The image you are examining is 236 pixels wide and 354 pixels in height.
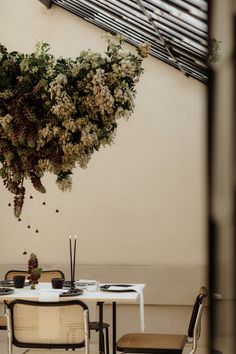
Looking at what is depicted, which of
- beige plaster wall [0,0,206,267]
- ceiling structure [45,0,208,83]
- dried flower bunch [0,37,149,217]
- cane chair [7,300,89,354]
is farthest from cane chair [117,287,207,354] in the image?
beige plaster wall [0,0,206,267]

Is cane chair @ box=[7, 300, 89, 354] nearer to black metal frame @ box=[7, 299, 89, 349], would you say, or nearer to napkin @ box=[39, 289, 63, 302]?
black metal frame @ box=[7, 299, 89, 349]

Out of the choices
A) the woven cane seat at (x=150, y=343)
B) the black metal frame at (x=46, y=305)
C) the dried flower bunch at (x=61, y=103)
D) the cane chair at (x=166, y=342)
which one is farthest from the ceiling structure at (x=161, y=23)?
the woven cane seat at (x=150, y=343)

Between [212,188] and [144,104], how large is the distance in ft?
24.5

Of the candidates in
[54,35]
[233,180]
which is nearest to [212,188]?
[233,180]

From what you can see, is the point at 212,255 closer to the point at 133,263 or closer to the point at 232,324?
the point at 232,324

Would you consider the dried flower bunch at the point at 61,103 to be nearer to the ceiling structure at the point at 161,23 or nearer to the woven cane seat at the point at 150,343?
the ceiling structure at the point at 161,23

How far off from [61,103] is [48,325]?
154cm

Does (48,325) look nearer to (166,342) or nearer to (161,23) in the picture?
(166,342)

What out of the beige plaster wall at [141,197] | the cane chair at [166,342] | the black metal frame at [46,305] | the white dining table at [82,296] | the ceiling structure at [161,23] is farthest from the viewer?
the beige plaster wall at [141,197]

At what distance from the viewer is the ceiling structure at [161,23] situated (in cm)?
549

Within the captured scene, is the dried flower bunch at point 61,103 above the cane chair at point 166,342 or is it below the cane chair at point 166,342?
above

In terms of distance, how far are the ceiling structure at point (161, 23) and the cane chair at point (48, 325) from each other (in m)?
2.17

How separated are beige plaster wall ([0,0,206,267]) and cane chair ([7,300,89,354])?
374cm

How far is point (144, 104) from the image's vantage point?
8734mm
